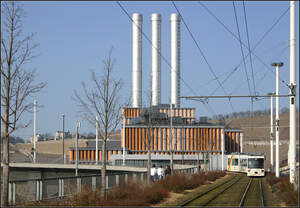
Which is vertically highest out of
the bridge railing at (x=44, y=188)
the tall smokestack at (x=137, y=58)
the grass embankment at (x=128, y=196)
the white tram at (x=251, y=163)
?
the tall smokestack at (x=137, y=58)

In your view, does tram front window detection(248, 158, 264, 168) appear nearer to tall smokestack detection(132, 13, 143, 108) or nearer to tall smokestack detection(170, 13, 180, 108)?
tall smokestack detection(170, 13, 180, 108)

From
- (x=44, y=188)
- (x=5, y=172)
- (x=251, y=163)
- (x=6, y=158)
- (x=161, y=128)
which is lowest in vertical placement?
(x=251, y=163)

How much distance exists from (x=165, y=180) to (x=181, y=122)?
6658 cm

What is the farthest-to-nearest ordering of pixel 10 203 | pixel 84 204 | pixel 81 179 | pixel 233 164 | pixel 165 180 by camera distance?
pixel 233 164 < pixel 165 180 < pixel 81 179 < pixel 84 204 < pixel 10 203

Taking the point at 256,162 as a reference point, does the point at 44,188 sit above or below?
above

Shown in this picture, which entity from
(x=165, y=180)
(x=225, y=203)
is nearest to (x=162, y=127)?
(x=165, y=180)

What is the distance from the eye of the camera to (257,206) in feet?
74.2

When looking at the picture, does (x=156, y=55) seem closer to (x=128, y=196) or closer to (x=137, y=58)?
(x=137, y=58)

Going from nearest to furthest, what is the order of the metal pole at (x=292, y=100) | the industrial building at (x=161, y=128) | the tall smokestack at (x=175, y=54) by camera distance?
1. the metal pole at (x=292, y=100)
2. the industrial building at (x=161, y=128)
3. the tall smokestack at (x=175, y=54)

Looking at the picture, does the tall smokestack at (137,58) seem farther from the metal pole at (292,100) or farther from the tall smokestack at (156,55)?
the metal pole at (292,100)

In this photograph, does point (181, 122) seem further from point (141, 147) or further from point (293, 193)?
point (293, 193)

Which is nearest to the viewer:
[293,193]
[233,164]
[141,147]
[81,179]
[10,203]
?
[10,203]

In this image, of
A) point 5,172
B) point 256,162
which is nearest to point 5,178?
point 5,172

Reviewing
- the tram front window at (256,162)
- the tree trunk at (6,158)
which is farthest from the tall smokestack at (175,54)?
the tree trunk at (6,158)
